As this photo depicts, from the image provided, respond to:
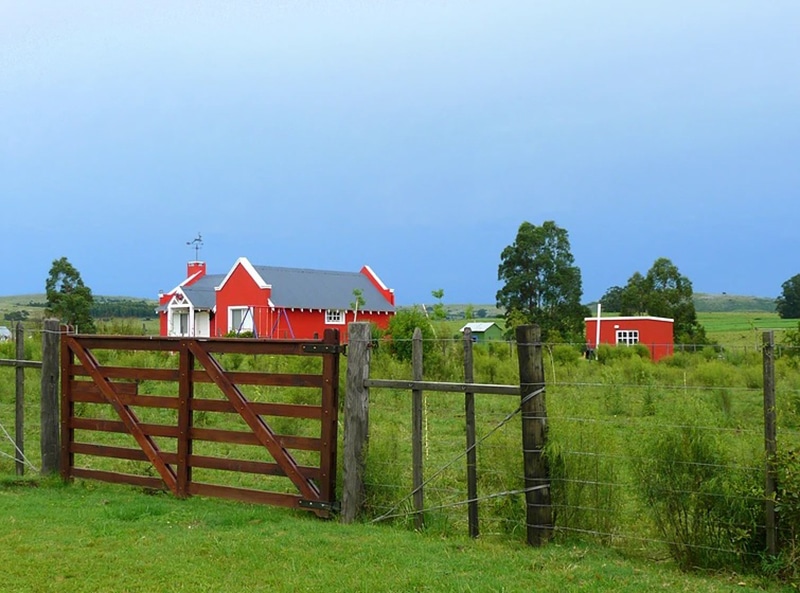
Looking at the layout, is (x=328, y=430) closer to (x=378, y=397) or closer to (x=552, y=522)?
(x=552, y=522)

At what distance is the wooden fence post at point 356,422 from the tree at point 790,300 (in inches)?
2643

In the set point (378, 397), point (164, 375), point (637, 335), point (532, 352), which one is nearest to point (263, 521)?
point (164, 375)

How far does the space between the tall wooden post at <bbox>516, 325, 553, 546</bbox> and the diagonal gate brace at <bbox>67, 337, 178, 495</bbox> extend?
4333mm

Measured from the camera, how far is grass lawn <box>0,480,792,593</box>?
254 inches

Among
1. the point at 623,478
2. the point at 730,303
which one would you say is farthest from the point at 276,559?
the point at 730,303

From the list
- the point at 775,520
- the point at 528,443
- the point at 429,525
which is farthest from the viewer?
the point at 429,525

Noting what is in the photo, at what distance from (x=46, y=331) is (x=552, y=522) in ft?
23.4

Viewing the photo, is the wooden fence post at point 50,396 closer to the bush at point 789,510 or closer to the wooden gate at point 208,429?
the wooden gate at point 208,429

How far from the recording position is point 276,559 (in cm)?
716

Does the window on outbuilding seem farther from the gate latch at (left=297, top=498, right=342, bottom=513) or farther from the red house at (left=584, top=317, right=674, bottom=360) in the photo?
the gate latch at (left=297, top=498, right=342, bottom=513)

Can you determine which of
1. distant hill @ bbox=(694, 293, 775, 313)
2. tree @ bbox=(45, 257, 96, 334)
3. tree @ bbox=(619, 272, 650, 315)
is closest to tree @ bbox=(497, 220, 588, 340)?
tree @ bbox=(619, 272, 650, 315)

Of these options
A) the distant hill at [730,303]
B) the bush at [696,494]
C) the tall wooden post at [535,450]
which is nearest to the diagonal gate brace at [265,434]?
the tall wooden post at [535,450]

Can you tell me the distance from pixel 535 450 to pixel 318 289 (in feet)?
145

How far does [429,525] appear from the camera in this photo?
826 centimetres
